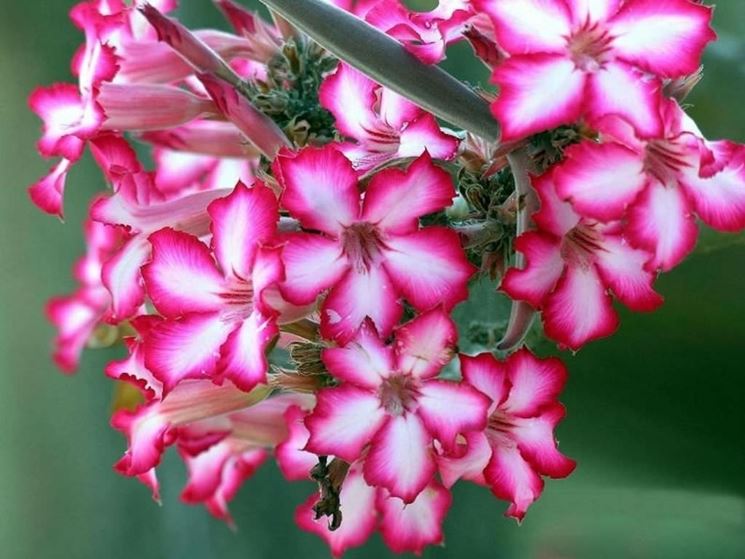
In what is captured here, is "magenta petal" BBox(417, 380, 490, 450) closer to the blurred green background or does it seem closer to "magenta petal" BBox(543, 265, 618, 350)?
A: "magenta petal" BBox(543, 265, 618, 350)

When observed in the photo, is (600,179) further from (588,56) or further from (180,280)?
(180,280)

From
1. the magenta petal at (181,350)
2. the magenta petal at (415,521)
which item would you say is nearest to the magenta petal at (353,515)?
the magenta petal at (415,521)

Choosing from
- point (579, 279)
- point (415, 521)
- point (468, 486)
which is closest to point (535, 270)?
point (579, 279)

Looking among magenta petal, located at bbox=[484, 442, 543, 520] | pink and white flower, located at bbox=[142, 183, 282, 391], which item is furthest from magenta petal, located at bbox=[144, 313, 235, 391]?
magenta petal, located at bbox=[484, 442, 543, 520]

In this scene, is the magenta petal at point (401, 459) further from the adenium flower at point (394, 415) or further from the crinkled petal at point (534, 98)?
the crinkled petal at point (534, 98)

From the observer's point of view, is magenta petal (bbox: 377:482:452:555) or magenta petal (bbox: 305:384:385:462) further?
magenta petal (bbox: 377:482:452:555)

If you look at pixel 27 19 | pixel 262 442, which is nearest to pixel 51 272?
pixel 27 19
